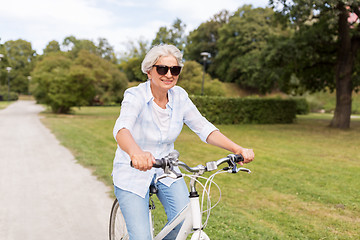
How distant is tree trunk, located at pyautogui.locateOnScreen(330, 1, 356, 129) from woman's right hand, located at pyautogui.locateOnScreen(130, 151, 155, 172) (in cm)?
1873

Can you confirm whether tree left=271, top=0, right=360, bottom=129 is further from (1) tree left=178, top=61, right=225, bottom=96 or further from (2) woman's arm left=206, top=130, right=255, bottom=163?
(2) woman's arm left=206, top=130, right=255, bottom=163

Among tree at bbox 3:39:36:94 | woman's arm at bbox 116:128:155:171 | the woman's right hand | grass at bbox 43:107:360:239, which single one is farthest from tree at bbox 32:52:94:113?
the woman's right hand

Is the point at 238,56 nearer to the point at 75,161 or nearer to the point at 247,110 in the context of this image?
the point at 247,110

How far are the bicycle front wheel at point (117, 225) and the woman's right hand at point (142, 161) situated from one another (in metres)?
1.07

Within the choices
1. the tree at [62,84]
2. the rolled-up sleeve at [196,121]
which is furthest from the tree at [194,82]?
the rolled-up sleeve at [196,121]

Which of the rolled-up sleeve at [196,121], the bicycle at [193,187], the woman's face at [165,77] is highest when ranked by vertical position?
the woman's face at [165,77]

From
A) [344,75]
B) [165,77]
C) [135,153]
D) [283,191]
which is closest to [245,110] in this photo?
[344,75]

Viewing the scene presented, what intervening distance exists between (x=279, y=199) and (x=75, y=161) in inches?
187

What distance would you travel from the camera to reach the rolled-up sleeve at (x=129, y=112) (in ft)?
6.77

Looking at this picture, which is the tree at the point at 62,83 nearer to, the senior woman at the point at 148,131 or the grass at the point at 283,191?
the grass at the point at 283,191

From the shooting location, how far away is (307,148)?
11719mm

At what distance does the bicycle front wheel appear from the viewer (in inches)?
110

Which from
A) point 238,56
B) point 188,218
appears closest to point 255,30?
point 238,56

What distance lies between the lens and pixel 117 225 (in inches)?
114
